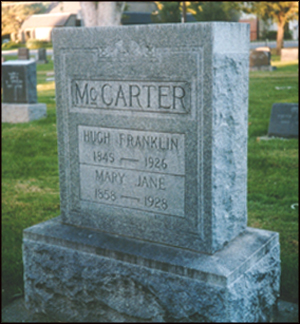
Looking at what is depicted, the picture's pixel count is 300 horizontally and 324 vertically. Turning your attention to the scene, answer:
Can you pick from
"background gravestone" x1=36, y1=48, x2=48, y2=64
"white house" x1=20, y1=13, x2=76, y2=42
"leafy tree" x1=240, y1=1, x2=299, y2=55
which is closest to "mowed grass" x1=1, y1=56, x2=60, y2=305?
"background gravestone" x1=36, y1=48, x2=48, y2=64

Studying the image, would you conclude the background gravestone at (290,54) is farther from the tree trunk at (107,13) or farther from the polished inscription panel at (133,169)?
the polished inscription panel at (133,169)

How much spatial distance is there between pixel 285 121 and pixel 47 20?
48.8 meters

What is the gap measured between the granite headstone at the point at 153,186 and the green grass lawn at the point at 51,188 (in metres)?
0.63

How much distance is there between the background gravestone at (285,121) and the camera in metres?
7.59

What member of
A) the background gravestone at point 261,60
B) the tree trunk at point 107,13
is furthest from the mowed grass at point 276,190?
the background gravestone at point 261,60

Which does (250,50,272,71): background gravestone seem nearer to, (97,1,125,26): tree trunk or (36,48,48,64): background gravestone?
(97,1,125,26): tree trunk

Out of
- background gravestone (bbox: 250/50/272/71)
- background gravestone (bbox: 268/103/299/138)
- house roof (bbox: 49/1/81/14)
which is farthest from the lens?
house roof (bbox: 49/1/81/14)

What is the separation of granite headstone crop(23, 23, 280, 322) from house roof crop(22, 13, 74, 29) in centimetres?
4836

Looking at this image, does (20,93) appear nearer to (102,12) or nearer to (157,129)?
(102,12)

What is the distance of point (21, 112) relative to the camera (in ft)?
32.7

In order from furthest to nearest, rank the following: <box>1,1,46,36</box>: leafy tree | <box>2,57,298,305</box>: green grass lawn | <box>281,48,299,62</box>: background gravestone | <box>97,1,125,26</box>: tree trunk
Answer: <box>1,1,46,36</box>: leafy tree < <box>281,48,299,62</box>: background gravestone < <box>97,1,125,26</box>: tree trunk < <box>2,57,298,305</box>: green grass lawn

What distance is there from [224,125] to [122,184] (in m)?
0.69

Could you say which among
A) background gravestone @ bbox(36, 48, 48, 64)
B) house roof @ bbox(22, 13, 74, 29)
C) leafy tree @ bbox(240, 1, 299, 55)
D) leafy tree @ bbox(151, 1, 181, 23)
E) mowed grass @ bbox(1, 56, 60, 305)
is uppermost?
house roof @ bbox(22, 13, 74, 29)

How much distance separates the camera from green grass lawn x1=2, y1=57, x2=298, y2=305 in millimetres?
3637
